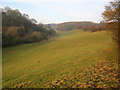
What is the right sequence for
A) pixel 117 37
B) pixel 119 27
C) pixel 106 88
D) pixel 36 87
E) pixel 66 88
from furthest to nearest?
pixel 117 37
pixel 119 27
pixel 36 87
pixel 66 88
pixel 106 88

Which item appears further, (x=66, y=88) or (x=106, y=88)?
(x=66, y=88)

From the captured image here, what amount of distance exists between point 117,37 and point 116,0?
→ 5792 mm

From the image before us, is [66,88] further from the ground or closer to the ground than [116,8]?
closer to the ground

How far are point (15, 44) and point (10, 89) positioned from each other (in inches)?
1016

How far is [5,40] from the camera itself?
24.4 meters

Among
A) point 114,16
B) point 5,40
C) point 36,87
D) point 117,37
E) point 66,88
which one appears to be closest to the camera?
point 66,88

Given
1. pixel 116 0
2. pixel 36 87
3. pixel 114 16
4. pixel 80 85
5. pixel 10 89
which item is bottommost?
pixel 10 89

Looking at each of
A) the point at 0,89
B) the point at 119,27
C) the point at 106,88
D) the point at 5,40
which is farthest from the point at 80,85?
the point at 5,40

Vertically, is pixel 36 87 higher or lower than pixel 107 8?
lower

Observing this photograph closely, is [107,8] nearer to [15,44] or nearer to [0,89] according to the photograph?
[0,89]

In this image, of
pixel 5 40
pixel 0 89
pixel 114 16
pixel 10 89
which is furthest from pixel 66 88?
pixel 5 40

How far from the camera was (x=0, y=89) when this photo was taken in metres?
5.48

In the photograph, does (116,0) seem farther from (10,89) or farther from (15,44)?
(15,44)

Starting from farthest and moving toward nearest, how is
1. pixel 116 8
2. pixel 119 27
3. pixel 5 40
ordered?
pixel 5 40 → pixel 119 27 → pixel 116 8
